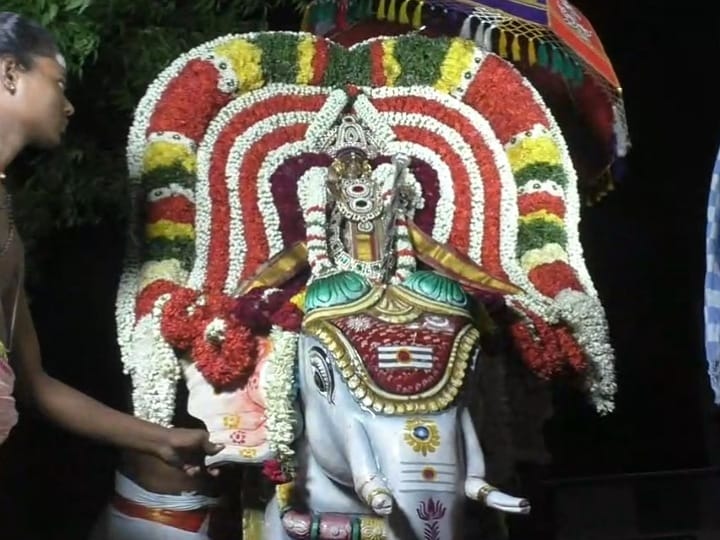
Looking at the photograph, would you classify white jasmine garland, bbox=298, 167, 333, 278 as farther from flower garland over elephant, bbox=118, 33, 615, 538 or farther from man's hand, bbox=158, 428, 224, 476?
man's hand, bbox=158, 428, 224, 476

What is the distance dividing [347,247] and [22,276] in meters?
0.47

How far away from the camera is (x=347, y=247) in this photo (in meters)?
1.82

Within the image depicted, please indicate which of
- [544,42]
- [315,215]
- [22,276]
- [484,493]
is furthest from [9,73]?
[544,42]

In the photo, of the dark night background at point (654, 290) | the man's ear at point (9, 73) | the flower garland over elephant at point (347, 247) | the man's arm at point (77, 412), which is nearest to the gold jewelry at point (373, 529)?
the flower garland over elephant at point (347, 247)

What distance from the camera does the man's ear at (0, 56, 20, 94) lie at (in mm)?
1482

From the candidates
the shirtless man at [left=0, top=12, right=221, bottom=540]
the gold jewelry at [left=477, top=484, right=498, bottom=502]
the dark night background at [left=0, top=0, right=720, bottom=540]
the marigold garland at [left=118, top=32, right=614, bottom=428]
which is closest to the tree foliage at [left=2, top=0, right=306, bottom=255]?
the marigold garland at [left=118, top=32, right=614, bottom=428]

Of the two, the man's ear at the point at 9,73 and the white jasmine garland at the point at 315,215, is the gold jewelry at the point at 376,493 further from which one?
the man's ear at the point at 9,73

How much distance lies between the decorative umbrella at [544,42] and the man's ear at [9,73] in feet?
2.21

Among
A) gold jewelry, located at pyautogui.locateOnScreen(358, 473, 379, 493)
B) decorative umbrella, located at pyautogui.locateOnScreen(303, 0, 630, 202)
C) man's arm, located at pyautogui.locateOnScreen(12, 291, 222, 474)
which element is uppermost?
decorative umbrella, located at pyautogui.locateOnScreen(303, 0, 630, 202)

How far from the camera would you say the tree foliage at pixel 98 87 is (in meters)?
1.87

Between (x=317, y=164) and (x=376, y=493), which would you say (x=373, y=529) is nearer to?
(x=376, y=493)

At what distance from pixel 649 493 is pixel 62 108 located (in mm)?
1188

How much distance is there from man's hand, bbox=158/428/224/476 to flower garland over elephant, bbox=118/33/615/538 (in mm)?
Result: 31

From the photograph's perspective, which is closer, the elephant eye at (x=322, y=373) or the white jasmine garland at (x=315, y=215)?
the elephant eye at (x=322, y=373)
